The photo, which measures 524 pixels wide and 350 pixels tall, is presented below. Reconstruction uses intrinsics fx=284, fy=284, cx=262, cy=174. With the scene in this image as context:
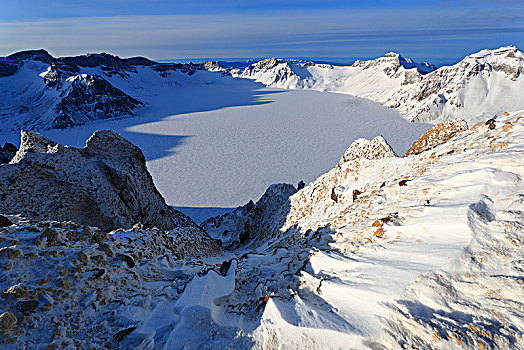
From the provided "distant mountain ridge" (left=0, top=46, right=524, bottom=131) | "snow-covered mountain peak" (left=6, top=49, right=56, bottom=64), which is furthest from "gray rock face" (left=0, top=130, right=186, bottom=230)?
"snow-covered mountain peak" (left=6, top=49, right=56, bottom=64)

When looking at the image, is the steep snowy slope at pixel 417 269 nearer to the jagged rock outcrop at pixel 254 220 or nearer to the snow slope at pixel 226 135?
the jagged rock outcrop at pixel 254 220

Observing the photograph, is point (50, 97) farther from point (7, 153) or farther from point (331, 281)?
point (331, 281)

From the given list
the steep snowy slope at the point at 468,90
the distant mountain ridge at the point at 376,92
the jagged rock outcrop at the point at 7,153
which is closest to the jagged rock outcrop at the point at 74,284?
the jagged rock outcrop at the point at 7,153

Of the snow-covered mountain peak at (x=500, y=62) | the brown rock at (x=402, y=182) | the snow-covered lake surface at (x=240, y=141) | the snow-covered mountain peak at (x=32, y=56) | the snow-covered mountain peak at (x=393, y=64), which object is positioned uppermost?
the snow-covered mountain peak at (x=32, y=56)

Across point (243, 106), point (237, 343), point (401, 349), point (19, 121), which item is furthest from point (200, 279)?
point (243, 106)

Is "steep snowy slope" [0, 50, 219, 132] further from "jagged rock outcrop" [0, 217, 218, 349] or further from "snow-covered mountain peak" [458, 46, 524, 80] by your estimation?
"snow-covered mountain peak" [458, 46, 524, 80]

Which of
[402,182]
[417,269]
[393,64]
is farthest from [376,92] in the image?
[417,269]
